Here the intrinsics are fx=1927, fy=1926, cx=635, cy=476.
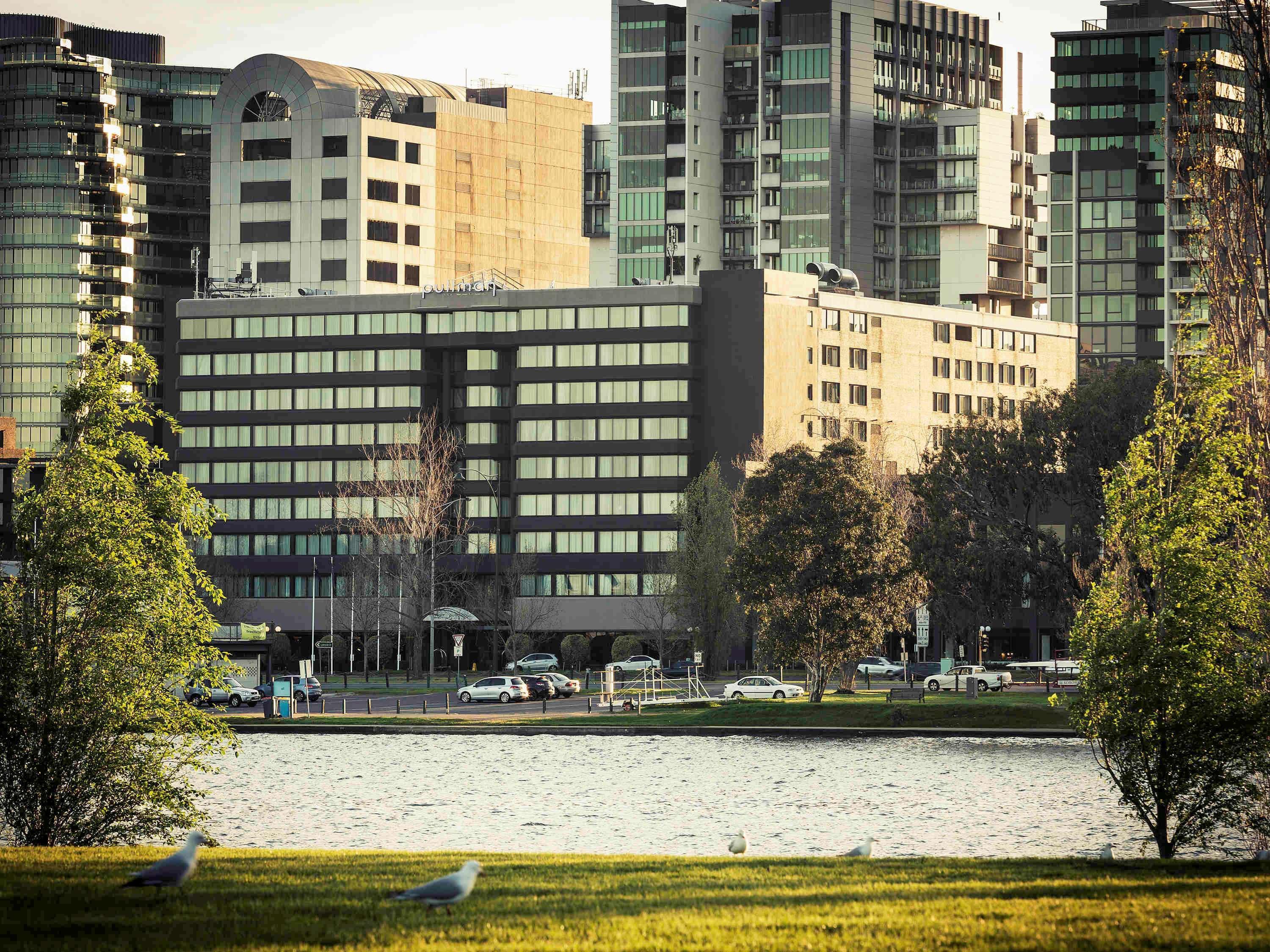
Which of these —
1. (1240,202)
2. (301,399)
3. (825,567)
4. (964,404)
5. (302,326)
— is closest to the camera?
(1240,202)

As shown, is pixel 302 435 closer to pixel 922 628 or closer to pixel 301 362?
pixel 301 362

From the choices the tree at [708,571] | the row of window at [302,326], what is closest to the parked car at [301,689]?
the tree at [708,571]

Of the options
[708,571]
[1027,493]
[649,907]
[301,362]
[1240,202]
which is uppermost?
[301,362]

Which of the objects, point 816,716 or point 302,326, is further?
point 302,326

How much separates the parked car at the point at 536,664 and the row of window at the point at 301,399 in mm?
38194

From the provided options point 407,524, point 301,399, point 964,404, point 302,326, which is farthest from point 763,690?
point 964,404

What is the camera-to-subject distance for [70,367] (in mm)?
46094

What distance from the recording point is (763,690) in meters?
98.2

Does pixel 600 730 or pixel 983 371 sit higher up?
pixel 983 371

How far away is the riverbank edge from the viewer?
3120 inches

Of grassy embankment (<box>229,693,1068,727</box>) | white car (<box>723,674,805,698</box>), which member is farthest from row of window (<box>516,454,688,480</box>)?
grassy embankment (<box>229,693,1068,727</box>)

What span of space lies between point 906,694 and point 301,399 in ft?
277

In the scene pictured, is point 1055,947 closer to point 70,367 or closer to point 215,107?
point 70,367

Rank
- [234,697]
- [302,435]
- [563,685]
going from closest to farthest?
[234,697] < [563,685] < [302,435]
